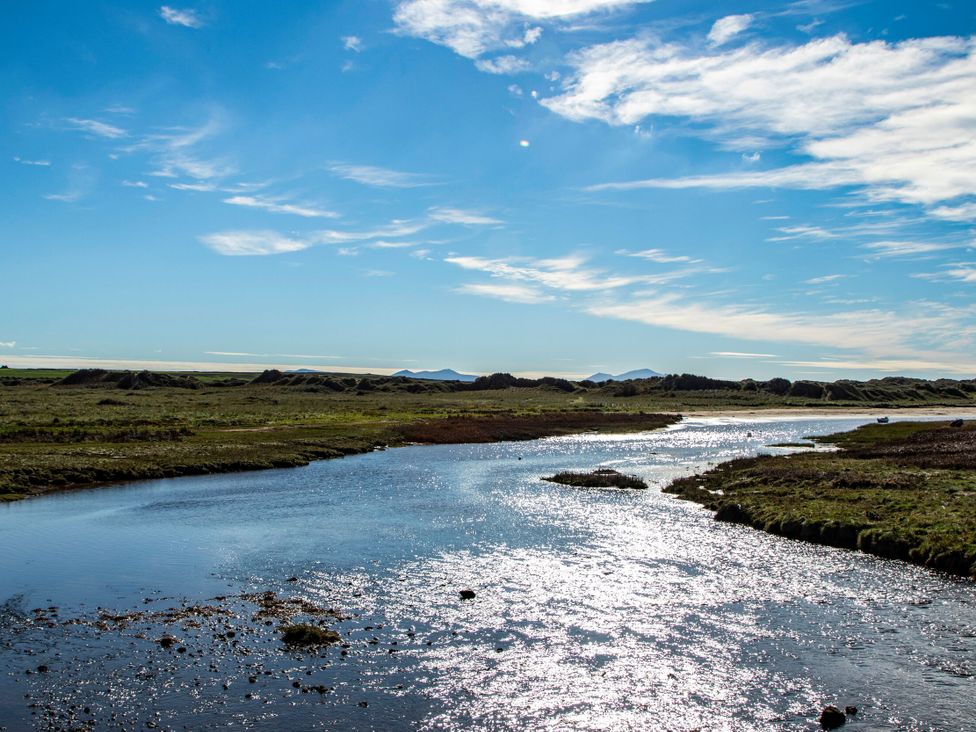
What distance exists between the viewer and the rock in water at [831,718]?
52.0 ft

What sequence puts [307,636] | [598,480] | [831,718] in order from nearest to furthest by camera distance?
[831,718] < [307,636] < [598,480]

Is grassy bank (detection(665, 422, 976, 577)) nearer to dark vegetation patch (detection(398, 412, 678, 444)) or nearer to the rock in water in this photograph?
the rock in water

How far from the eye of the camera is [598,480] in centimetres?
5281

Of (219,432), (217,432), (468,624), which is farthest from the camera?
(219,432)

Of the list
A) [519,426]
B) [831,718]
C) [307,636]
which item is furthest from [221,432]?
[831,718]

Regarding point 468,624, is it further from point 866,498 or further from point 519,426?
point 519,426

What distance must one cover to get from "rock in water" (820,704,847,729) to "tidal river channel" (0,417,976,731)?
23cm

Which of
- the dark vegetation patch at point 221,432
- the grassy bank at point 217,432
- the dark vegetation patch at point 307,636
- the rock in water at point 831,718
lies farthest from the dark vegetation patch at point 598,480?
the rock in water at point 831,718

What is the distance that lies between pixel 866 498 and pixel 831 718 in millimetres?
25810

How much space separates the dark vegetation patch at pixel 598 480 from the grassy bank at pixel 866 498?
3158 mm

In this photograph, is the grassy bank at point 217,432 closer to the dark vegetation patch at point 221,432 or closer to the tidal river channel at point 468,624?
the dark vegetation patch at point 221,432

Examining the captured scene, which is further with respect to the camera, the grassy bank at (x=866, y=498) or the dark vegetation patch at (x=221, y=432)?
the dark vegetation patch at (x=221, y=432)

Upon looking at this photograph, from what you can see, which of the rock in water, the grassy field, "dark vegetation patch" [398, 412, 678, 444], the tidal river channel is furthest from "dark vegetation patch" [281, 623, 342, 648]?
"dark vegetation patch" [398, 412, 678, 444]

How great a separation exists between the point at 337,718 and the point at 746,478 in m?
39.9
